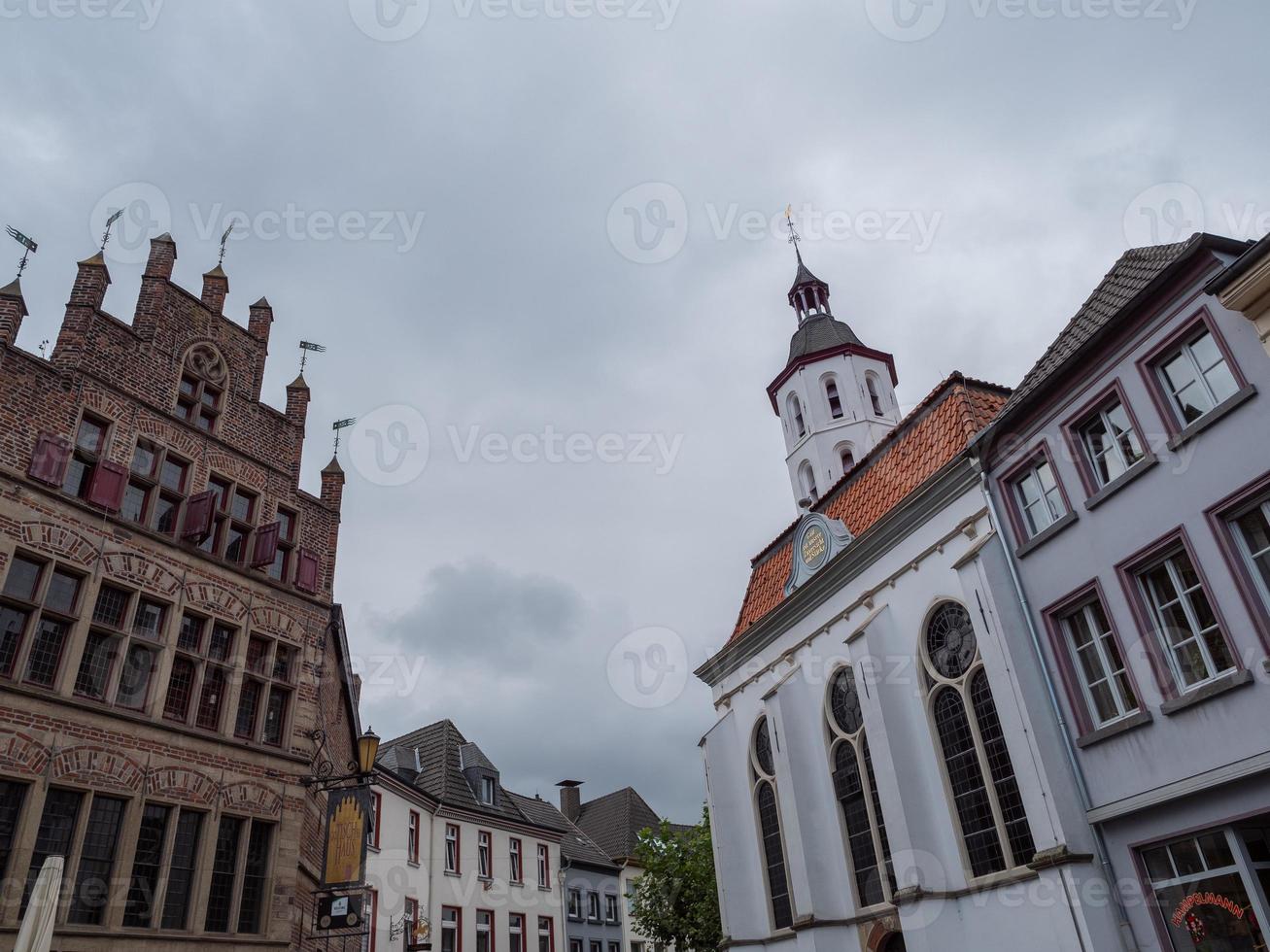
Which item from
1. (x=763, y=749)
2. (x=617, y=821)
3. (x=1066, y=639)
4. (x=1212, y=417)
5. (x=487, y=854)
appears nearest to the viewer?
(x=1212, y=417)

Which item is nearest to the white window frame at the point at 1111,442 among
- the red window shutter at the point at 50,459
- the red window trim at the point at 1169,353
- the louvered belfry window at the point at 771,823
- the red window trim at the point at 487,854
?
the red window trim at the point at 1169,353

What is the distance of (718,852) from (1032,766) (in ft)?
42.8

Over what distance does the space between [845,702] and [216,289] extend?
58.1 ft

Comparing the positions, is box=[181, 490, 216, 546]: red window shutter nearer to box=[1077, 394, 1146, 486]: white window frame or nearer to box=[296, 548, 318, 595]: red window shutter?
box=[296, 548, 318, 595]: red window shutter

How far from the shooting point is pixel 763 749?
2462 cm

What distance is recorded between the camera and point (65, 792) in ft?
42.4

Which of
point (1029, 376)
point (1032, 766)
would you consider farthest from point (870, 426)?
point (1032, 766)

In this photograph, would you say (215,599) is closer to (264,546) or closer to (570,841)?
(264,546)

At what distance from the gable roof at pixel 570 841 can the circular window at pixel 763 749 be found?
16.2 metres

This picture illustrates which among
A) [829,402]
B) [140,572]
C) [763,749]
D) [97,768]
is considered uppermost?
[829,402]

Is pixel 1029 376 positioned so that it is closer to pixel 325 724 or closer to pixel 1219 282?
pixel 1219 282

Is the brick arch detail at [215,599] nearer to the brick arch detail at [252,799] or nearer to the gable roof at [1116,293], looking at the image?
the brick arch detail at [252,799]

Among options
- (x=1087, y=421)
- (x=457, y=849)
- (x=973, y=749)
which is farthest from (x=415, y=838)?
(x=1087, y=421)

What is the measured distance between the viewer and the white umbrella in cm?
972
